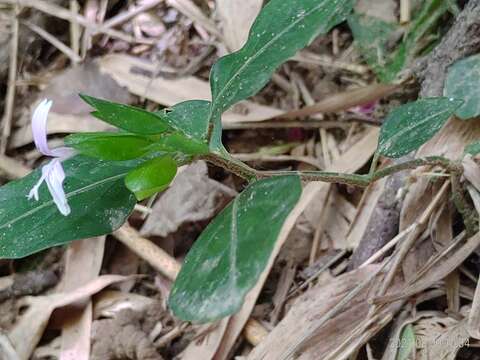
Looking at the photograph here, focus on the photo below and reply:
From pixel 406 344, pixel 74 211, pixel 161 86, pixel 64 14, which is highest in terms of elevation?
pixel 64 14

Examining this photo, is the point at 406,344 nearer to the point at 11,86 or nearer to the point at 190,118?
the point at 190,118

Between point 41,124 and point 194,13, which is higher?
point 41,124

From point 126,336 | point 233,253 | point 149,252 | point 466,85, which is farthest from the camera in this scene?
point 149,252

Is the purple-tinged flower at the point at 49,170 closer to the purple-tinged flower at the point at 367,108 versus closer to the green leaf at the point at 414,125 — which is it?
the green leaf at the point at 414,125

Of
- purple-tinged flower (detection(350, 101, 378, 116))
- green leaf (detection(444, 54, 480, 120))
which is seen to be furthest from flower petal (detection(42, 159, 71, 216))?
purple-tinged flower (detection(350, 101, 378, 116))

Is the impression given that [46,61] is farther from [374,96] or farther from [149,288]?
[374,96]

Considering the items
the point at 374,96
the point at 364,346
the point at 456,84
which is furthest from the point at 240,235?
the point at 374,96

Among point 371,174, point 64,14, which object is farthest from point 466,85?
point 64,14
